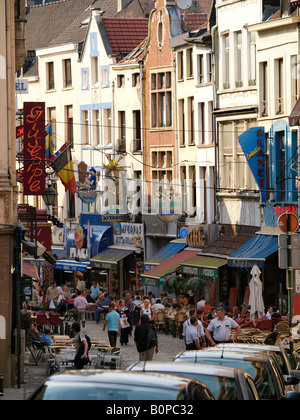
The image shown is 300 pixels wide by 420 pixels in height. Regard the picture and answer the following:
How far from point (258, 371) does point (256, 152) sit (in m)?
26.5

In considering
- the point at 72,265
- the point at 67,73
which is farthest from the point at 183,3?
the point at 72,265

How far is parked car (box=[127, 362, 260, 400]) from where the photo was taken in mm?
11211

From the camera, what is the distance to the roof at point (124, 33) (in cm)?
6012

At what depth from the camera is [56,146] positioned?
64.8m

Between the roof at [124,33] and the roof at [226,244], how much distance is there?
58.8 feet

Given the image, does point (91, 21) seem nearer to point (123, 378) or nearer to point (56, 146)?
point (56, 146)

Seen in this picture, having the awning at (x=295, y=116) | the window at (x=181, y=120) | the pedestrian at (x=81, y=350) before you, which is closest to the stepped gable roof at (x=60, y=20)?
the window at (x=181, y=120)

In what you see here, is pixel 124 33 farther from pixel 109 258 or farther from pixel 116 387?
pixel 116 387

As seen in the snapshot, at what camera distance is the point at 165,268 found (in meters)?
46.7

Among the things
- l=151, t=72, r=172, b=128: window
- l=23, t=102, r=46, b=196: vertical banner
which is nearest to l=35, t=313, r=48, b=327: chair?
l=23, t=102, r=46, b=196: vertical banner

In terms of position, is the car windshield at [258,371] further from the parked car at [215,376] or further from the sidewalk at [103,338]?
the sidewalk at [103,338]

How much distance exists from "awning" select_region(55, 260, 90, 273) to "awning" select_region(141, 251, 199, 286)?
11091mm
